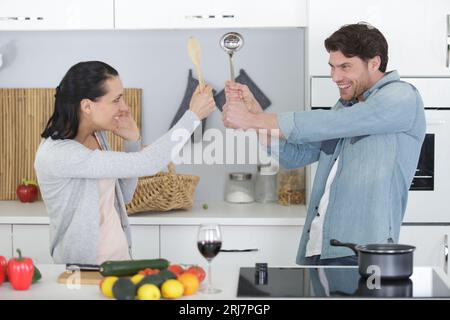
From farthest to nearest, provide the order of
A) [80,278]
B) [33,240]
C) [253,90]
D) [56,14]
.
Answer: [253,90] → [56,14] → [33,240] → [80,278]

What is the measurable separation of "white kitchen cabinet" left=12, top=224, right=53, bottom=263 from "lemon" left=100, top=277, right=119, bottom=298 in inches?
67.6

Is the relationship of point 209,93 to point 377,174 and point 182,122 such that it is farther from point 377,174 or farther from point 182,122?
point 377,174

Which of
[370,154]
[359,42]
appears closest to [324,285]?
[370,154]

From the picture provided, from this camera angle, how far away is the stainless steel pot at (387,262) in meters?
2.24

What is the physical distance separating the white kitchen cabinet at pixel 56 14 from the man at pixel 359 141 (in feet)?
3.99

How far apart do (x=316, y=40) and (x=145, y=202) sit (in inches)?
43.8

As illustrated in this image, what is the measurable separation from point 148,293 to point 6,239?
1.93 metres

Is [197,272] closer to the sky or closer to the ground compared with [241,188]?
closer to the ground

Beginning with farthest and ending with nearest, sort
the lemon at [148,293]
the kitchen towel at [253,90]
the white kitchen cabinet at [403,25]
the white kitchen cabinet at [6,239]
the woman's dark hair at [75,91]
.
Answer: the kitchen towel at [253,90] → the white kitchen cabinet at [6,239] → the white kitchen cabinet at [403,25] → the woman's dark hair at [75,91] → the lemon at [148,293]

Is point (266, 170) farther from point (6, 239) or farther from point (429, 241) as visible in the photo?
point (6, 239)

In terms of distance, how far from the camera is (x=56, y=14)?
390 cm

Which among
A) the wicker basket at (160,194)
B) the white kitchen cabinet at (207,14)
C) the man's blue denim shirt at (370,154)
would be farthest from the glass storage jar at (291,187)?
the man's blue denim shirt at (370,154)

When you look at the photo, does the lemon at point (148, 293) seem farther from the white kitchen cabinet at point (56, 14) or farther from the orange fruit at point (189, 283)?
the white kitchen cabinet at point (56, 14)

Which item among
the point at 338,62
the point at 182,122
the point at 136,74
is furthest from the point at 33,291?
the point at 136,74
